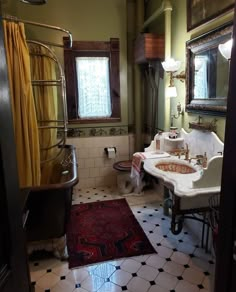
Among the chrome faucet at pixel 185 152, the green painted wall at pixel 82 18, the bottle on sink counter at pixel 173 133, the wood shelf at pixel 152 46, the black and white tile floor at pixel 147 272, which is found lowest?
the black and white tile floor at pixel 147 272

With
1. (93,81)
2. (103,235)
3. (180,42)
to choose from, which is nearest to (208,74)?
(180,42)

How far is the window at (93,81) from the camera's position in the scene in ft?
11.3

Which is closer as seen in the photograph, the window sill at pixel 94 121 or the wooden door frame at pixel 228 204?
the wooden door frame at pixel 228 204

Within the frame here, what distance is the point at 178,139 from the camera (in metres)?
2.62

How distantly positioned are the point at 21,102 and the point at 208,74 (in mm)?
1716

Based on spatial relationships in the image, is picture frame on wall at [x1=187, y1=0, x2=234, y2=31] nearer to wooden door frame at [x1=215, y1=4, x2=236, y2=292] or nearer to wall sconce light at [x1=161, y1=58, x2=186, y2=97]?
wall sconce light at [x1=161, y1=58, x2=186, y2=97]

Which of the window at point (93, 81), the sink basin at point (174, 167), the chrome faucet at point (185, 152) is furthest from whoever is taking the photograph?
the window at point (93, 81)

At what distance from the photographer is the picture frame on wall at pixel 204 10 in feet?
6.21

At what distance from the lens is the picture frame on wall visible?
6.21 feet

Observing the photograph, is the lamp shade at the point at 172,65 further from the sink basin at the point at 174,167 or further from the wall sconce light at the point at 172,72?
the sink basin at the point at 174,167

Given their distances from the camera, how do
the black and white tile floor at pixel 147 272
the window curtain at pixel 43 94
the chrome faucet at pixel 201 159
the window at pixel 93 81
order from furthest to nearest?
the window at pixel 93 81 < the window curtain at pixel 43 94 < the chrome faucet at pixel 201 159 < the black and white tile floor at pixel 147 272

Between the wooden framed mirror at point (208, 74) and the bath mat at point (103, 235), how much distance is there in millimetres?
1446

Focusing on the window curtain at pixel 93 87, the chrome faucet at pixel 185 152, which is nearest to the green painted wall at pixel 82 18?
the window curtain at pixel 93 87

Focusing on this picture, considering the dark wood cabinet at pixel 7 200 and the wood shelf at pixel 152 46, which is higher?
the wood shelf at pixel 152 46
